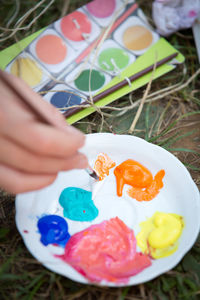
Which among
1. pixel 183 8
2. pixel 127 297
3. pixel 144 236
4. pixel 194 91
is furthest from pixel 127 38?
pixel 127 297

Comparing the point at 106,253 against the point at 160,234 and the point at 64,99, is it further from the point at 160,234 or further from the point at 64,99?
the point at 64,99

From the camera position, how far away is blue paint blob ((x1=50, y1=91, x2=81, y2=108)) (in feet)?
4.44

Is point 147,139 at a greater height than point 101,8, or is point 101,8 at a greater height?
point 101,8

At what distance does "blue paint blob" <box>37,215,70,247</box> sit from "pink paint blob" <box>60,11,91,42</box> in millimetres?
875

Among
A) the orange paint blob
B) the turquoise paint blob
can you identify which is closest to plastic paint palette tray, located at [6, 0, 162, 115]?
the orange paint blob

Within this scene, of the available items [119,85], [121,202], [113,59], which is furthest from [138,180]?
[113,59]

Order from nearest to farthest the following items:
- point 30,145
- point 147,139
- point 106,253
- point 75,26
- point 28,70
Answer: point 30,145 → point 106,253 → point 147,139 → point 28,70 → point 75,26

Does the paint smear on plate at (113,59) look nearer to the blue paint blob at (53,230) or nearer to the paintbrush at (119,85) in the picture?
the paintbrush at (119,85)

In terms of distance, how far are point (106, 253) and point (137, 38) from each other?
3.33 ft

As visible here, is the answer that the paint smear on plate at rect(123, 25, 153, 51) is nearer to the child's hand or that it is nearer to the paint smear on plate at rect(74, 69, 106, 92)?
the paint smear on plate at rect(74, 69, 106, 92)

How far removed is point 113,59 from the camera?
1.51 meters

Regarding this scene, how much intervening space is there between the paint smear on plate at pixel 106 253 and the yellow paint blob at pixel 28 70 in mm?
692

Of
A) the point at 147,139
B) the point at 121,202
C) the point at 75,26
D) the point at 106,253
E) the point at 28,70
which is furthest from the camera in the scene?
the point at 75,26

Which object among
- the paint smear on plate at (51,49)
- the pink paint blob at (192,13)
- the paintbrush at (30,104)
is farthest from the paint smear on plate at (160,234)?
the pink paint blob at (192,13)
